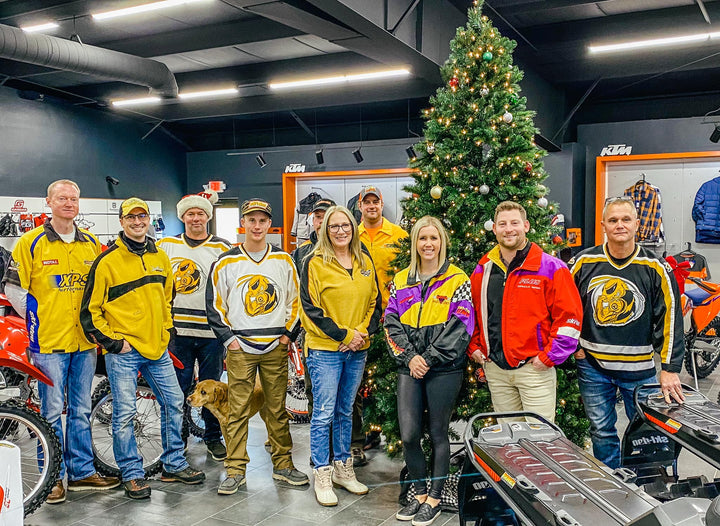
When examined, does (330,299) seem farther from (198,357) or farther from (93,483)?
Result: (93,483)

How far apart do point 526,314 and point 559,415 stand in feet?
3.03

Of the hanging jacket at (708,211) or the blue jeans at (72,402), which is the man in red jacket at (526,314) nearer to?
the blue jeans at (72,402)

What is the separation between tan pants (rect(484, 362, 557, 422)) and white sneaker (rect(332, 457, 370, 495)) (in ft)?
3.42

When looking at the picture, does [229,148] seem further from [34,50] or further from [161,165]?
[34,50]

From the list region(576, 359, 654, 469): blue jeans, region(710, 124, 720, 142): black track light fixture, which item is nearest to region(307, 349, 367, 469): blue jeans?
region(576, 359, 654, 469): blue jeans

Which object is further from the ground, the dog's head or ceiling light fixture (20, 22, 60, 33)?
ceiling light fixture (20, 22, 60, 33)

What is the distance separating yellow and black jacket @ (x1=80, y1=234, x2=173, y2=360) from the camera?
3.74m

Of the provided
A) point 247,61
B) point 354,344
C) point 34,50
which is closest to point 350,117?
point 247,61

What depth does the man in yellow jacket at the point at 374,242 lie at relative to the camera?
444cm

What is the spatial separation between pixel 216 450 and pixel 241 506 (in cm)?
88

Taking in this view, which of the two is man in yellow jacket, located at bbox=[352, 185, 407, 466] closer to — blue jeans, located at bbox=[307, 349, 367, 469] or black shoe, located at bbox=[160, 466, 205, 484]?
blue jeans, located at bbox=[307, 349, 367, 469]

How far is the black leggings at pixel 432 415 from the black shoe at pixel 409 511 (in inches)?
2.5

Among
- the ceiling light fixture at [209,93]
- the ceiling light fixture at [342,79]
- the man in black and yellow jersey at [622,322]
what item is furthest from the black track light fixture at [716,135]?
the ceiling light fixture at [209,93]

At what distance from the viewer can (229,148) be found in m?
14.5
